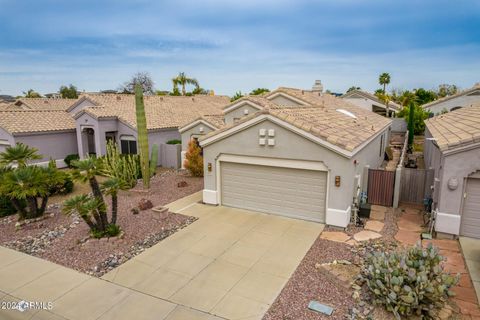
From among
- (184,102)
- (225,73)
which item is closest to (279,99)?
(184,102)

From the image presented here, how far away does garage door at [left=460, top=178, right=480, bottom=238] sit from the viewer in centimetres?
1000

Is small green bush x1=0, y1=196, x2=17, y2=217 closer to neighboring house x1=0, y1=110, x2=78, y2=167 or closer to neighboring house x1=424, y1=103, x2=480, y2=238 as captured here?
neighboring house x1=0, y1=110, x2=78, y2=167

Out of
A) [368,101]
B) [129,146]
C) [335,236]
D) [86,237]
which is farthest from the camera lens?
[368,101]

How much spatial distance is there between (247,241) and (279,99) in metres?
15.7

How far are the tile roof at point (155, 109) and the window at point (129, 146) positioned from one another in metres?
1.50

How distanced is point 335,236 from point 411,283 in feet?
13.9

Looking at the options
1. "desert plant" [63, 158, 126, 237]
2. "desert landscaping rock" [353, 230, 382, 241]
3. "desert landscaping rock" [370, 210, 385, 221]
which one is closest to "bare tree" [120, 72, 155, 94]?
"desert plant" [63, 158, 126, 237]

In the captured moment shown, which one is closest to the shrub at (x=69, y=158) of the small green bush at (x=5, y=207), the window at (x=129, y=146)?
the window at (x=129, y=146)

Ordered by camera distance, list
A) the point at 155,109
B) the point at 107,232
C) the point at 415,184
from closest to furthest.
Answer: the point at 107,232 < the point at 415,184 < the point at 155,109

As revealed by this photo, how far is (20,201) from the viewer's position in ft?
41.2

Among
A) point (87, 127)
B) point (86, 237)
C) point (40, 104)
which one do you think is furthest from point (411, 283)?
point (40, 104)

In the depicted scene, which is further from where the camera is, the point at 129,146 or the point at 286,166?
the point at 129,146

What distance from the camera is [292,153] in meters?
12.0

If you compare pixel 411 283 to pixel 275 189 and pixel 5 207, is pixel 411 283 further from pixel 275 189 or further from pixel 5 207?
pixel 5 207
